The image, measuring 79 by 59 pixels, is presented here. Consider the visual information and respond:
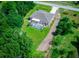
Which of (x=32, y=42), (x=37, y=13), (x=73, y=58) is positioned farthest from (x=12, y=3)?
(x=73, y=58)

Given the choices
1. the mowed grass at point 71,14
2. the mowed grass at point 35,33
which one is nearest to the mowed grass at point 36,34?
the mowed grass at point 35,33

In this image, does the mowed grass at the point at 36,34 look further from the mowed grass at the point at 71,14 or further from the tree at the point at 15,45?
the mowed grass at the point at 71,14

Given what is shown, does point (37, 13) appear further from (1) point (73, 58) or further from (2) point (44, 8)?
(1) point (73, 58)

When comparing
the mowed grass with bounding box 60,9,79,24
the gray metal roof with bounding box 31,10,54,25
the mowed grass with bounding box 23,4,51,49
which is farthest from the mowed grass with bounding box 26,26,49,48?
the mowed grass with bounding box 60,9,79,24

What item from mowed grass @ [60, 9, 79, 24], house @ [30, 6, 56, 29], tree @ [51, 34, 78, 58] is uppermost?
mowed grass @ [60, 9, 79, 24]

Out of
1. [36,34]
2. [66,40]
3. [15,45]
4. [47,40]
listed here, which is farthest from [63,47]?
[15,45]

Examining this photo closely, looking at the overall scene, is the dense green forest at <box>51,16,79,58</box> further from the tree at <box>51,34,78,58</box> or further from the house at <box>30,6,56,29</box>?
the house at <box>30,6,56,29</box>
